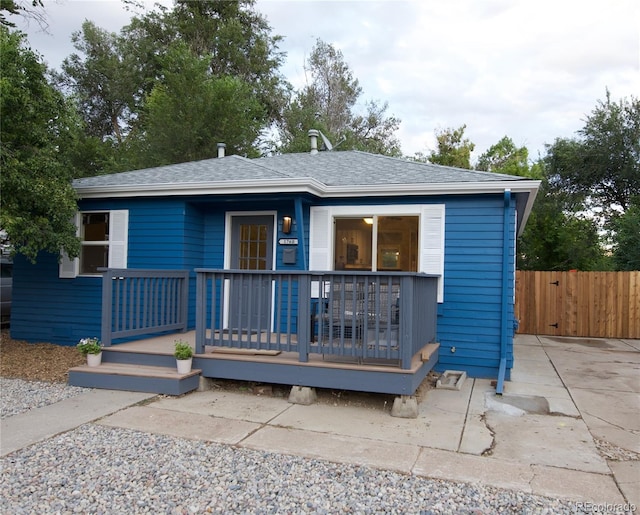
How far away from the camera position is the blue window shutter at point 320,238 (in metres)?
6.66

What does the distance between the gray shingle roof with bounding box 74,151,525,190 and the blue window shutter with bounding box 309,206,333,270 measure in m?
0.45

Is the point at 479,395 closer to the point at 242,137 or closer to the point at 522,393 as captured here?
the point at 522,393

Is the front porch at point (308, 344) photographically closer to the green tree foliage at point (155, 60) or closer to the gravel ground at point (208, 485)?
the gravel ground at point (208, 485)

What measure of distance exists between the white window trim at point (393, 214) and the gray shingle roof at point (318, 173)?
1.20 feet

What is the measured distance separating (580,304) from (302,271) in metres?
9.22

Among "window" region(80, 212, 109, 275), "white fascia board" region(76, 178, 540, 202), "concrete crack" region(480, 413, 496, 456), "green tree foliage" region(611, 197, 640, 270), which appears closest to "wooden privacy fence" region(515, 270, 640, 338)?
"green tree foliage" region(611, 197, 640, 270)

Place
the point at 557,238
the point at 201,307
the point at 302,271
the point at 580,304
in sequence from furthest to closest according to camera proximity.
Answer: the point at 557,238
the point at 580,304
the point at 201,307
the point at 302,271

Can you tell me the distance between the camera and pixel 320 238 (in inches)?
264

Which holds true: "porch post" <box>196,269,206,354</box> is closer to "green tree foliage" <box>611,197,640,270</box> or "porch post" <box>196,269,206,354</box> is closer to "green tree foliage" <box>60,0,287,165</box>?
"green tree foliage" <box>611,197,640,270</box>

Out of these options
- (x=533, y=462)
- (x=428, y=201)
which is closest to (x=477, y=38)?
(x=428, y=201)

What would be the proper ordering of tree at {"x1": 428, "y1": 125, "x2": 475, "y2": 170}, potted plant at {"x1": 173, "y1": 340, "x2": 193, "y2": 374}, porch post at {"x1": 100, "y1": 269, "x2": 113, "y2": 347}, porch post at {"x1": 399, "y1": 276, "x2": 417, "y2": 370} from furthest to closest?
tree at {"x1": 428, "y1": 125, "x2": 475, "y2": 170}
porch post at {"x1": 100, "y1": 269, "x2": 113, "y2": 347}
potted plant at {"x1": 173, "y1": 340, "x2": 193, "y2": 374}
porch post at {"x1": 399, "y1": 276, "x2": 417, "y2": 370}

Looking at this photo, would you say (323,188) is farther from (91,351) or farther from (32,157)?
(32,157)

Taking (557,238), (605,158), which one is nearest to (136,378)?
(557,238)

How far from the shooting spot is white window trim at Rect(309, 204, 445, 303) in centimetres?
625
